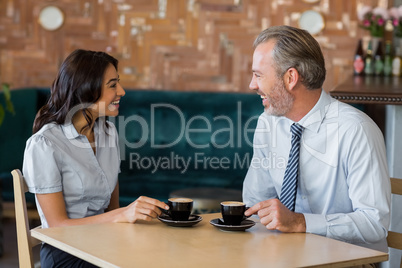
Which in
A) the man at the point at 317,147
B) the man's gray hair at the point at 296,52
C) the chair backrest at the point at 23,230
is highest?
the man's gray hair at the point at 296,52

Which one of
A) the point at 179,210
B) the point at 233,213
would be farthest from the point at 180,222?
the point at 233,213

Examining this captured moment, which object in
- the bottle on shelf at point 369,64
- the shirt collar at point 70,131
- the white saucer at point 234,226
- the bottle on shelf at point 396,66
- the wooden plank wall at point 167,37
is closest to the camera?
the white saucer at point 234,226

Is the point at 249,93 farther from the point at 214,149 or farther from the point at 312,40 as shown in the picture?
the point at 312,40

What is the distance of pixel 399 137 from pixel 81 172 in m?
1.89

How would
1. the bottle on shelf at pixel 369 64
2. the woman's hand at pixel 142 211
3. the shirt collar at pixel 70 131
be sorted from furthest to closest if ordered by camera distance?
1. the bottle on shelf at pixel 369 64
2. the shirt collar at pixel 70 131
3. the woman's hand at pixel 142 211

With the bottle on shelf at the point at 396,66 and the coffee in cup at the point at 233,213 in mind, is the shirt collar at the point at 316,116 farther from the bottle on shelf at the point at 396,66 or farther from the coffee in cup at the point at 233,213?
the bottle on shelf at the point at 396,66

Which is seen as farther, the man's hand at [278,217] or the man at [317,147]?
the man at [317,147]

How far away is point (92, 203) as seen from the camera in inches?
90.9

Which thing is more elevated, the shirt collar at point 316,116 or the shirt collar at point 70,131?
the shirt collar at point 316,116

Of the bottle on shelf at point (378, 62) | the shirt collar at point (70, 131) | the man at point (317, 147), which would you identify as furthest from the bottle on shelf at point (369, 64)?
the shirt collar at point (70, 131)

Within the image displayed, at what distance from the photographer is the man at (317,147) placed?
74.8 inches

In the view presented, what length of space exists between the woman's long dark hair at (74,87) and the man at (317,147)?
25.3 inches

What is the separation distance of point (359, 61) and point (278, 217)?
3.23m

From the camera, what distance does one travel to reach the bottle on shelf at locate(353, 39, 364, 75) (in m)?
4.71
